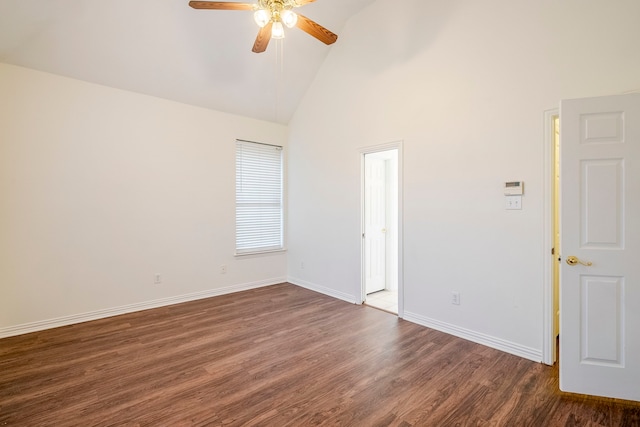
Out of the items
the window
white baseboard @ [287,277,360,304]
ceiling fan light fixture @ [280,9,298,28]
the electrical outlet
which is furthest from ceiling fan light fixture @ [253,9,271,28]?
white baseboard @ [287,277,360,304]

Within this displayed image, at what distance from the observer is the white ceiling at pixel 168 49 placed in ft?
9.52

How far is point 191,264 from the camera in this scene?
14.2 feet

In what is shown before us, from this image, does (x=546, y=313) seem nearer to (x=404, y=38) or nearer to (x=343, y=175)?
(x=343, y=175)

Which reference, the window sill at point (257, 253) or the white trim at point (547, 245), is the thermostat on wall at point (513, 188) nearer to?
the white trim at point (547, 245)

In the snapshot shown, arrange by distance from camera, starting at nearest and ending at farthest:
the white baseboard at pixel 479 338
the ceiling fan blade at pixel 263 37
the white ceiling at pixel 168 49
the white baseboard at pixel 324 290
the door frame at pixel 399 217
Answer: the ceiling fan blade at pixel 263 37, the white baseboard at pixel 479 338, the white ceiling at pixel 168 49, the door frame at pixel 399 217, the white baseboard at pixel 324 290

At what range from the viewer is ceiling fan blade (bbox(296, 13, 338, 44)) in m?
2.36

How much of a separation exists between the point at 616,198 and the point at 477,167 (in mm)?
1078

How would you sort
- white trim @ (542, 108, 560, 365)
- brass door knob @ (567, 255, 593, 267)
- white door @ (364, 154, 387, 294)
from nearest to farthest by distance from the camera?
1. brass door knob @ (567, 255, 593, 267)
2. white trim @ (542, 108, 560, 365)
3. white door @ (364, 154, 387, 294)

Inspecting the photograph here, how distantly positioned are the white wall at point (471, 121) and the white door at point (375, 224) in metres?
0.42

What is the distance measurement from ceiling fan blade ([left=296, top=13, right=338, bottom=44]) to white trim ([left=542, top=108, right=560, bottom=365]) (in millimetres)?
1956

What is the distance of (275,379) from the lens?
2330 millimetres

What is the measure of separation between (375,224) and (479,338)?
216 cm

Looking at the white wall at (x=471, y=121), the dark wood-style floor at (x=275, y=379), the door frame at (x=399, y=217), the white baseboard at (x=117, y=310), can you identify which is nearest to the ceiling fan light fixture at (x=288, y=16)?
the white wall at (x=471, y=121)

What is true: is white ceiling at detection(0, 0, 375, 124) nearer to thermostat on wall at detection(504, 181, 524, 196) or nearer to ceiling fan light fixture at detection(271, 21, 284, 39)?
ceiling fan light fixture at detection(271, 21, 284, 39)
